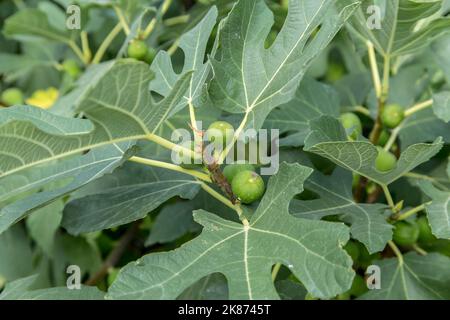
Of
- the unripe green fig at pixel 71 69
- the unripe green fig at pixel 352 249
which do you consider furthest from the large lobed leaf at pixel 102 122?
the unripe green fig at pixel 71 69

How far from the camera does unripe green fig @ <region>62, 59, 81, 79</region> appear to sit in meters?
1.82

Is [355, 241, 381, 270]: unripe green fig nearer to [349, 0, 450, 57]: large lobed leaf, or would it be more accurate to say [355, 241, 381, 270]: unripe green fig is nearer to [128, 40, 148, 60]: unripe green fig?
[349, 0, 450, 57]: large lobed leaf

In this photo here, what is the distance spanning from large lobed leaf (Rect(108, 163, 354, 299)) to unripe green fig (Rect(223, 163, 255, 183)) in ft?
0.23

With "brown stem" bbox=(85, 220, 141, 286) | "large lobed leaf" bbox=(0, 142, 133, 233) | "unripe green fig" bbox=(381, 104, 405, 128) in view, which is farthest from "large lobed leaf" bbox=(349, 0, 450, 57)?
"brown stem" bbox=(85, 220, 141, 286)

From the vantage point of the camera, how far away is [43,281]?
176 cm

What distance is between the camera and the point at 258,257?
Answer: 0.96m

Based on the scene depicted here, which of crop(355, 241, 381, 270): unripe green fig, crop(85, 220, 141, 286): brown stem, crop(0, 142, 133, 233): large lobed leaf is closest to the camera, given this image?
crop(0, 142, 133, 233): large lobed leaf

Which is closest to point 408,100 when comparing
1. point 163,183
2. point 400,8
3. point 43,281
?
point 400,8

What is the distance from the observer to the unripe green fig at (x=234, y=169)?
3.52ft

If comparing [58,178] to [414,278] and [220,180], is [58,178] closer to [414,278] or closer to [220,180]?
[220,180]

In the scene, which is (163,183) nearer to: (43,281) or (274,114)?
(274,114)

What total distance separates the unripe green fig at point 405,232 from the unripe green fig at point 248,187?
0.29 meters

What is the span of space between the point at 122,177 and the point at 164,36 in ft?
1.84

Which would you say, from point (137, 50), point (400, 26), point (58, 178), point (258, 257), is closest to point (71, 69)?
point (137, 50)
